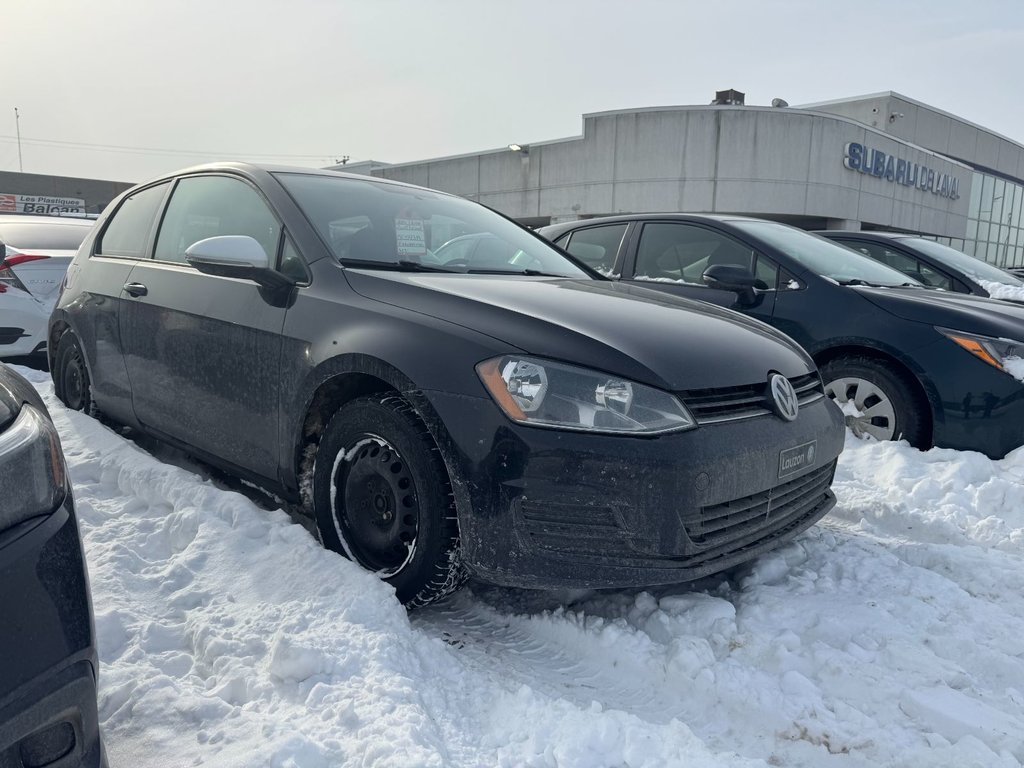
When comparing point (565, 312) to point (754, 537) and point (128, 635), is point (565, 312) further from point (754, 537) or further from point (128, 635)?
point (128, 635)

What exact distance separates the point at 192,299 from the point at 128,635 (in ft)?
5.03

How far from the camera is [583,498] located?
2154 mm

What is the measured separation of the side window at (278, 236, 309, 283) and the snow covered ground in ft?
3.00

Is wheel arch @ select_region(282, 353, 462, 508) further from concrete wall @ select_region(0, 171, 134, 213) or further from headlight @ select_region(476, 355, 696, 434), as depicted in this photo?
concrete wall @ select_region(0, 171, 134, 213)

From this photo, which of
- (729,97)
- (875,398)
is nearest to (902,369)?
(875,398)

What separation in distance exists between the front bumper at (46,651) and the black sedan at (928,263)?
6.17m

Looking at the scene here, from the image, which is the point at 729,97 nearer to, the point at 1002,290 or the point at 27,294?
the point at 1002,290

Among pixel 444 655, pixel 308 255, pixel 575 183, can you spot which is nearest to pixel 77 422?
pixel 308 255

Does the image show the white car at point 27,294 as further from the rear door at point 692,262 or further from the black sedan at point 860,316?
the rear door at point 692,262

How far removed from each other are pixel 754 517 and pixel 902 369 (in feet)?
8.32

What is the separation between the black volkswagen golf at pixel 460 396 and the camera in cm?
218

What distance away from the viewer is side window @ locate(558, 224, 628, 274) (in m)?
5.55

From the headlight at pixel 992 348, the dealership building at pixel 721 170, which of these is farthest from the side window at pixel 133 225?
the dealership building at pixel 721 170

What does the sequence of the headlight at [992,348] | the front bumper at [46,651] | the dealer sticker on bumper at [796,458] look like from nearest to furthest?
1. the front bumper at [46,651]
2. the dealer sticker on bumper at [796,458]
3. the headlight at [992,348]
